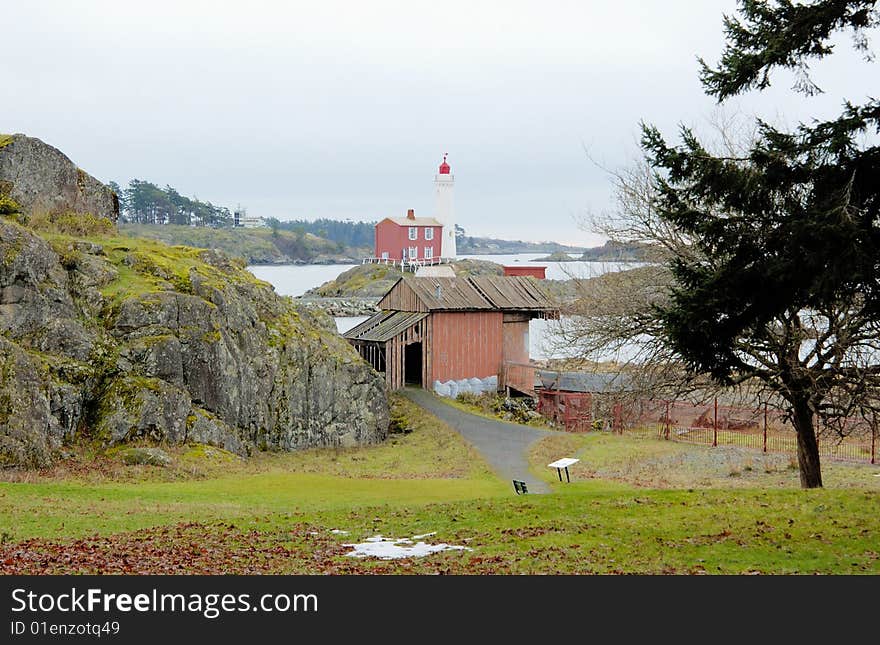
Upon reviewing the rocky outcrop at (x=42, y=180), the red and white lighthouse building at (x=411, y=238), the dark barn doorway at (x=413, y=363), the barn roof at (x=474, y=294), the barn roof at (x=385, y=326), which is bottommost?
the dark barn doorway at (x=413, y=363)

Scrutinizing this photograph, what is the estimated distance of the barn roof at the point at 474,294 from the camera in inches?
1801

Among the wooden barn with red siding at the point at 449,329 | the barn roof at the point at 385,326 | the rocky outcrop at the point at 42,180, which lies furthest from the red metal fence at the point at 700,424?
the rocky outcrop at the point at 42,180

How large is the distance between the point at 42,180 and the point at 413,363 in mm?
21005

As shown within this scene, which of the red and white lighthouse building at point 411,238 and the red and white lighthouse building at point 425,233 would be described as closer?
the red and white lighthouse building at point 425,233

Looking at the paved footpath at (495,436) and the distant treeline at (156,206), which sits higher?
the distant treeline at (156,206)

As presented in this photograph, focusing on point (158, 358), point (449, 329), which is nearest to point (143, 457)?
point (158, 358)

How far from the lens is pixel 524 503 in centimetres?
1931

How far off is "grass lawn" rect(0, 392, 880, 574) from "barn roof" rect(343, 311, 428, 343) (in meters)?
16.2

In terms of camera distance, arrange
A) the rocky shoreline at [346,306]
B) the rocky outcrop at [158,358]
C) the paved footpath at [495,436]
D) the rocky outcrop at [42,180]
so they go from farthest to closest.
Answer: the rocky shoreline at [346,306], the rocky outcrop at [42,180], the paved footpath at [495,436], the rocky outcrop at [158,358]

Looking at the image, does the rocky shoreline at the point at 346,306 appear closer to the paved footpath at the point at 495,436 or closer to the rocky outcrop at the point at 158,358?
the paved footpath at the point at 495,436

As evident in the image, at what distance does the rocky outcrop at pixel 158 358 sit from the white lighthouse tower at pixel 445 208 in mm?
71047

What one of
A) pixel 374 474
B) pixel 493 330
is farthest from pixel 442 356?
pixel 374 474

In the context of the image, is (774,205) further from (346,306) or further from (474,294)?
(346,306)
